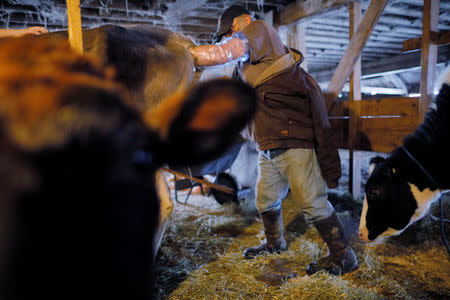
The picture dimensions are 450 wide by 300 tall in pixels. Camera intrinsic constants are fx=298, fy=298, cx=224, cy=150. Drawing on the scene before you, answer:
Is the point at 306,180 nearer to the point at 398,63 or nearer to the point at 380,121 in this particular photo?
the point at 380,121

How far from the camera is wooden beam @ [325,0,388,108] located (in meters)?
3.54

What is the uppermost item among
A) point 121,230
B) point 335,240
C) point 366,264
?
point 121,230

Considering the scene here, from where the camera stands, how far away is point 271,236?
332cm

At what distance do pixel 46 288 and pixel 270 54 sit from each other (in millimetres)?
2300

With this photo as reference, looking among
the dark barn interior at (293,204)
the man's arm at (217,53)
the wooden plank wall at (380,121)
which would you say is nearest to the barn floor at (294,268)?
the dark barn interior at (293,204)

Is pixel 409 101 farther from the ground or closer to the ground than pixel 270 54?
closer to the ground

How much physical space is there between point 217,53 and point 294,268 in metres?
2.39

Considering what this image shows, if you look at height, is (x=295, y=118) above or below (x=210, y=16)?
below

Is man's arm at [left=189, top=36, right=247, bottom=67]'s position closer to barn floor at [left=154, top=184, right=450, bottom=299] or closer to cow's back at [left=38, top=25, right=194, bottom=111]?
cow's back at [left=38, top=25, right=194, bottom=111]

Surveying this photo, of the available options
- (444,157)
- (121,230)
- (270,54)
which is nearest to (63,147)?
(121,230)

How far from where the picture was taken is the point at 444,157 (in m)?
2.58

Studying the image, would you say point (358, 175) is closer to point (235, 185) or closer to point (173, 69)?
point (235, 185)

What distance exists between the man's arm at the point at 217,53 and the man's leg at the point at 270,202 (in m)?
1.41


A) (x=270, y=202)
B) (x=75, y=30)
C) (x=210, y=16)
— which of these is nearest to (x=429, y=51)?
(x=270, y=202)
